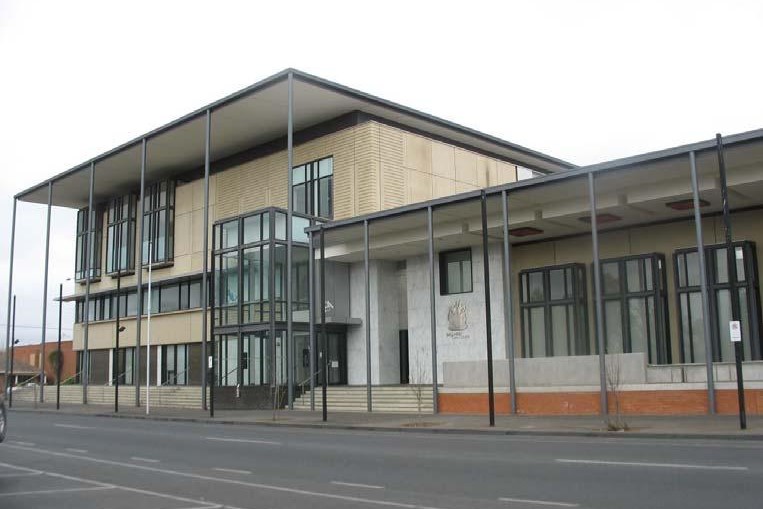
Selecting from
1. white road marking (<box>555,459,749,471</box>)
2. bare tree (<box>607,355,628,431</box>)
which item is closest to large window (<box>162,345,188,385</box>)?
bare tree (<box>607,355,628,431</box>)

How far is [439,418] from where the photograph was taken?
2572 centimetres

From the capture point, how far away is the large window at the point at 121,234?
55.8 metres

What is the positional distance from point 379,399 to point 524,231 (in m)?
8.99

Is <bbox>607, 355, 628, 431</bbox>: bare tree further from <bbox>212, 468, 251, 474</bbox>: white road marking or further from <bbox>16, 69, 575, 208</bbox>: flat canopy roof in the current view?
<bbox>16, 69, 575, 208</bbox>: flat canopy roof

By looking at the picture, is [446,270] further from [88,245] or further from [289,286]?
[88,245]

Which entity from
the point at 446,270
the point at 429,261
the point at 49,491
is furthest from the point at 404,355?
the point at 49,491

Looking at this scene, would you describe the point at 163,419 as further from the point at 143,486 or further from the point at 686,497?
the point at 686,497

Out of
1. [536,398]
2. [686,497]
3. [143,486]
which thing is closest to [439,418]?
[536,398]

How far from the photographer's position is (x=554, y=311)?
33094mm

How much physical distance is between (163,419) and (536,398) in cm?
1519

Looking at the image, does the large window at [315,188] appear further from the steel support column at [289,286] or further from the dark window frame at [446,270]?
the dark window frame at [446,270]

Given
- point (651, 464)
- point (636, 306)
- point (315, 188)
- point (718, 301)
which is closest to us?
point (651, 464)

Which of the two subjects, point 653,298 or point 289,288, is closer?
point 653,298

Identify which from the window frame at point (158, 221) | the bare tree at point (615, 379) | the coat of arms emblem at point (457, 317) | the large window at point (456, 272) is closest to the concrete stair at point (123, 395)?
the window frame at point (158, 221)
